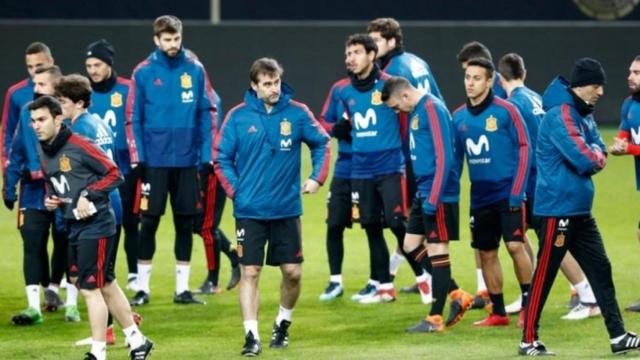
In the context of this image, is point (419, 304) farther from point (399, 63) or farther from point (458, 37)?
point (458, 37)

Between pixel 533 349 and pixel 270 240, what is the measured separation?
2.14 metres

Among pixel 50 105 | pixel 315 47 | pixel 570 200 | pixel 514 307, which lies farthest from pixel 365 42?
pixel 315 47

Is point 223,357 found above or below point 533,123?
below

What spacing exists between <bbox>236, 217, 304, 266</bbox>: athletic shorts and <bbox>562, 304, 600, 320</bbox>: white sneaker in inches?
99.8

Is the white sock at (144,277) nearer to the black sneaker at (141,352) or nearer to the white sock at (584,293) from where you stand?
the black sneaker at (141,352)

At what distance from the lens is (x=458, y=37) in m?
27.9

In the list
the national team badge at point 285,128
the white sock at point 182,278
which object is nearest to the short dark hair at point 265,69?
the national team badge at point 285,128

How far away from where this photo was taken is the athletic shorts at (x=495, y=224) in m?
12.5

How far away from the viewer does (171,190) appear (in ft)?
46.9

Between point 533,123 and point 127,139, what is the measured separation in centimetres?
364

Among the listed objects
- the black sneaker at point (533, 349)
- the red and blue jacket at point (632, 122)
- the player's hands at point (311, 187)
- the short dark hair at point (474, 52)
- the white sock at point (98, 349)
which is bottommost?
Answer: the black sneaker at point (533, 349)

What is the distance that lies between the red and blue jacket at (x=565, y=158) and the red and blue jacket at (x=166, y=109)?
4062 mm

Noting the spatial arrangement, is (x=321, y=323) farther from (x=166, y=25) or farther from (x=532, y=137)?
(x=166, y=25)

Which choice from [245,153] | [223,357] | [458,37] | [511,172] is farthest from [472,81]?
[458,37]
